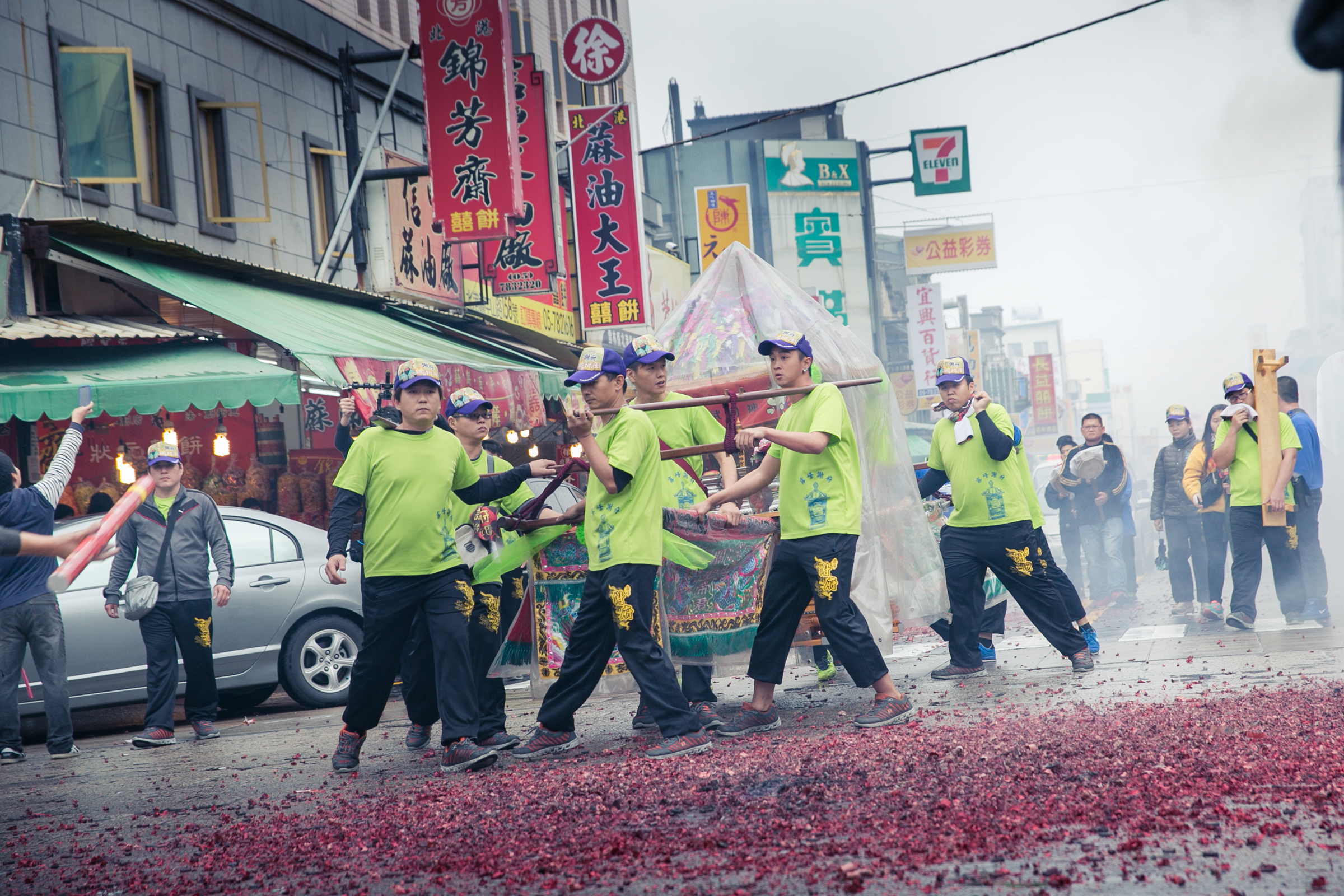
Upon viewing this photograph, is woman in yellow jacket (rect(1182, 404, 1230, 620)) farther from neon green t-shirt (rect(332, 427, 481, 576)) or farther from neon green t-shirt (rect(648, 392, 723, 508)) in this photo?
neon green t-shirt (rect(332, 427, 481, 576))

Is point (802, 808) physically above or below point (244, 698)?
above

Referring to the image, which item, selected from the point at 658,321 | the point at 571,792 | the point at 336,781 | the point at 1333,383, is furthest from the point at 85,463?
the point at 1333,383

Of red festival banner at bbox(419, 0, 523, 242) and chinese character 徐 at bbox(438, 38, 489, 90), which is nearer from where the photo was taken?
red festival banner at bbox(419, 0, 523, 242)

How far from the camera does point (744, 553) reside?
713 centimetres

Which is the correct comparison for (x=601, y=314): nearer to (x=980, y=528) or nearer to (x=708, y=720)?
(x=980, y=528)

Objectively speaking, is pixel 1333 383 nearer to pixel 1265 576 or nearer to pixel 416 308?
pixel 1265 576

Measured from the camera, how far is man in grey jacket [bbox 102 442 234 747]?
826 cm

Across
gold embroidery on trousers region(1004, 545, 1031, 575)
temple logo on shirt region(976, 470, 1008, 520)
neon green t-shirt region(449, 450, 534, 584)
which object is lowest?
gold embroidery on trousers region(1004, 545, 1031, 575)

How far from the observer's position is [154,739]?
800 centimetres

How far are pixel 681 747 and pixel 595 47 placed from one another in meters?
14.6

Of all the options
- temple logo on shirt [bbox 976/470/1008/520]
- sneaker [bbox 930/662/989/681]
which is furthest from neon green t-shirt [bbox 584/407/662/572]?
sneaker [bbox 930/662/989/681]

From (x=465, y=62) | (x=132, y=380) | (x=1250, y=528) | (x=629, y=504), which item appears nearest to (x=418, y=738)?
(x=629, y=504)

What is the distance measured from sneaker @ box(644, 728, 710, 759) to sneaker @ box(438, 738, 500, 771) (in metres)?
0.78

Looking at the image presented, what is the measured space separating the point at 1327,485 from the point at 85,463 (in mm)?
32205
